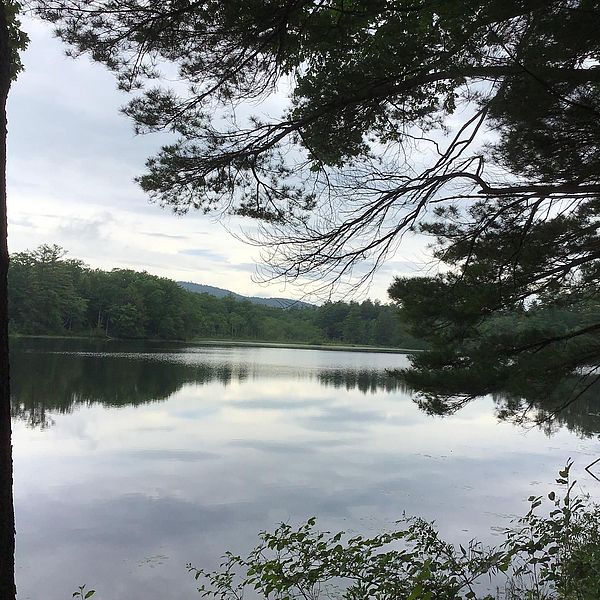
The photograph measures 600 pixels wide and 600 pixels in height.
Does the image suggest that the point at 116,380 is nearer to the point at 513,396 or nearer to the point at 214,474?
the point at 214,474

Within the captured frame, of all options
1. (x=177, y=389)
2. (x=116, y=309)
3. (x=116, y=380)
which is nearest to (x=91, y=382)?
(x=116, y=380)

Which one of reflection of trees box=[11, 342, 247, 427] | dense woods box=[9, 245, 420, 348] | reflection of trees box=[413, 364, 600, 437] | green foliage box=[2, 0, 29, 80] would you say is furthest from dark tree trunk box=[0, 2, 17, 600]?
dense woods box=[9, 245, 420, 348]

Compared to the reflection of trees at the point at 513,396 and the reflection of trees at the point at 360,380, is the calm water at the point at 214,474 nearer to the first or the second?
the reflection of trees at the point at 513,396

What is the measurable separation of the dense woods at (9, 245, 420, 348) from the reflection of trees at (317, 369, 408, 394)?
12071 millimetres

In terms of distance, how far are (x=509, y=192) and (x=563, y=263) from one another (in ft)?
2.92

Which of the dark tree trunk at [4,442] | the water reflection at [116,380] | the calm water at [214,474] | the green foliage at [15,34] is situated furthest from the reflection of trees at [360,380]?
the dark tree trunk at [4,442]

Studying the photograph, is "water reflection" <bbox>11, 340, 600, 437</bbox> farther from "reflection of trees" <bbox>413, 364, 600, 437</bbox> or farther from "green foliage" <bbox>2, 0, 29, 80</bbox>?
"green foliage" <bbox>2, 0, 29, 80</bbox>

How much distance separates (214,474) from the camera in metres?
7.74

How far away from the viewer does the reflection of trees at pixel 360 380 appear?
21156mm

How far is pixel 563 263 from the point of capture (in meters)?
4.31

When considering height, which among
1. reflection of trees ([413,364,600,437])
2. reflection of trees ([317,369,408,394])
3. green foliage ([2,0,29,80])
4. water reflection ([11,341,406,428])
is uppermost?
green foliage ([2,0,29,80])

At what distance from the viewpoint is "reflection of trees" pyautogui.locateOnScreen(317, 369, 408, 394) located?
21156 millimetres

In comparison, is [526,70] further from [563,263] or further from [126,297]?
[126,297]

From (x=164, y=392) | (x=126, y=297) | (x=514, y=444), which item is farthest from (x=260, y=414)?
(x=126, y=297)
